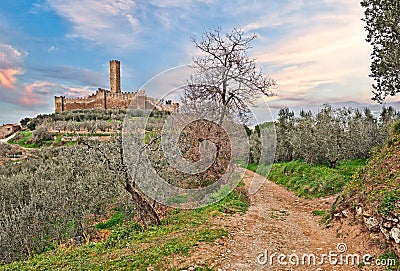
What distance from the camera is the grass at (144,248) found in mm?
6887

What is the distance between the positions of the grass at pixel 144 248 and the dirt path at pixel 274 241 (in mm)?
462

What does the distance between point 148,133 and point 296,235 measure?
7180mm

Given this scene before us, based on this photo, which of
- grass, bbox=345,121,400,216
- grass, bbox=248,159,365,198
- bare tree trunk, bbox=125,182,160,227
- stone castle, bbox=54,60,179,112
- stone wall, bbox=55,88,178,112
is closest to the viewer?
grass, bbox=345,121,400,216

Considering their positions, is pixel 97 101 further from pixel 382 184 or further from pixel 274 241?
pixel 382 184

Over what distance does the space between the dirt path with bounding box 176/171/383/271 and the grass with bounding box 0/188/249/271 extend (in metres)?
0.46

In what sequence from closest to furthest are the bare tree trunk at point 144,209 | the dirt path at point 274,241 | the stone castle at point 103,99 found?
1. the dirt path at point 274,241
2. the bare tree trunk at point 144,209
3. the stone castle at point 103,99

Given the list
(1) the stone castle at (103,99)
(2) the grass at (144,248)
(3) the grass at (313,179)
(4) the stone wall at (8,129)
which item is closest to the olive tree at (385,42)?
(3) the grass at (313,179)

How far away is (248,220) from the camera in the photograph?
10742mm

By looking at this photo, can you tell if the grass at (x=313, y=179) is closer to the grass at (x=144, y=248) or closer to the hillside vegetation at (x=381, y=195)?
the hillside vegetation at (x=381, y=195)

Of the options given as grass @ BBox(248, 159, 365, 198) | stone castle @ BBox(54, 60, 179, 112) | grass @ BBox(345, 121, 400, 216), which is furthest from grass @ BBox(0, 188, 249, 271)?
stone castle @ BBox(54, 60, 179, 112)

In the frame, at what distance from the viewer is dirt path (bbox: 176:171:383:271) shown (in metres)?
6.82

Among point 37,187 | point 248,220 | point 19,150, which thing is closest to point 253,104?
point 248,220

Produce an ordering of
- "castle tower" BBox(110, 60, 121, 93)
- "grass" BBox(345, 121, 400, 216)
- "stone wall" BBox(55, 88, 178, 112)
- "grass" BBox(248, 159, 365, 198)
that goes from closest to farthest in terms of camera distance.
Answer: "grass" BBox(345, 121, 400, 216) < "grass" BBox(248, 159, 365, 198) < "stone wall" BBox(55, 88, 178, 112) < "castle tower" BBox(110, 60, 121, 93)

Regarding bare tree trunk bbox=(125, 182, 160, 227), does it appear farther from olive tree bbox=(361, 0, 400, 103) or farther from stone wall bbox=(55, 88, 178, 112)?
stone wall bbox=(55, 88, 178, 112)
